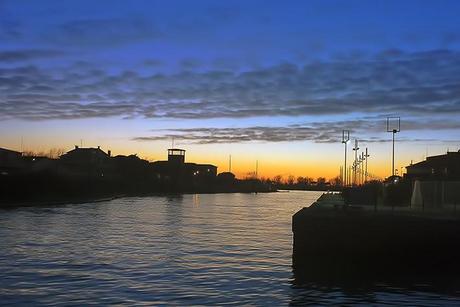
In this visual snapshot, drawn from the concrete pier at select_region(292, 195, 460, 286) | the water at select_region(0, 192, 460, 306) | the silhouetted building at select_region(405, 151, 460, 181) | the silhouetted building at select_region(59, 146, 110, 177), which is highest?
the silhouetted building at select_region(59, 146, 110, 177)

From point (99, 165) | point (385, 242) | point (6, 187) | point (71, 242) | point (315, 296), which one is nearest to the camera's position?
point (315, 296)

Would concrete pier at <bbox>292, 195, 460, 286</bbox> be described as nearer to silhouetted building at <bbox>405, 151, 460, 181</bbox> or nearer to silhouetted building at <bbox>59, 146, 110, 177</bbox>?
silhouetted building at <bbox>405, 151, 460, 181</bbox>

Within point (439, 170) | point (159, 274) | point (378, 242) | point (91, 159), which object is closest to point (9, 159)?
point (91, 159)

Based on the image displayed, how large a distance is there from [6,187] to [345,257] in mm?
66196

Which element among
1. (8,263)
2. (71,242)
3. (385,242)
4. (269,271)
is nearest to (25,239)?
(71,242)

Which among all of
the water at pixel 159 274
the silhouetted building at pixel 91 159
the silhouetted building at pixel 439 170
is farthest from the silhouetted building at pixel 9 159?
the water at pixel 159 274

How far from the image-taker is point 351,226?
97.4 ft

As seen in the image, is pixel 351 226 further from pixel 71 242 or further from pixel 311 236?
pixel 71 242

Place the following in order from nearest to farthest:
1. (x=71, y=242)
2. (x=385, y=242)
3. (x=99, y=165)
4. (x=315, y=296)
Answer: (x=315, y=296)
(x=385, y=242)
(x=71, y=242)
(x=99, y=165)

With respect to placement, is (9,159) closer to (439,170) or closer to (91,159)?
(91,159)

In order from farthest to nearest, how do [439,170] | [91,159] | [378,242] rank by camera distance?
1. [91,159]
2. [439,170]
3. [378,242]

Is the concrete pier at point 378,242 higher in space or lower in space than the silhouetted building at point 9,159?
lower

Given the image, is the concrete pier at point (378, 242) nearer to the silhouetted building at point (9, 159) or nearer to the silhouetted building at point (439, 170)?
the silhouetted building at point (439, 170)

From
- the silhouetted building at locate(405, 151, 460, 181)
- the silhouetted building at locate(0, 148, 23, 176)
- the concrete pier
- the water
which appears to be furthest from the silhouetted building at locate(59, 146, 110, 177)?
the concrete pier
